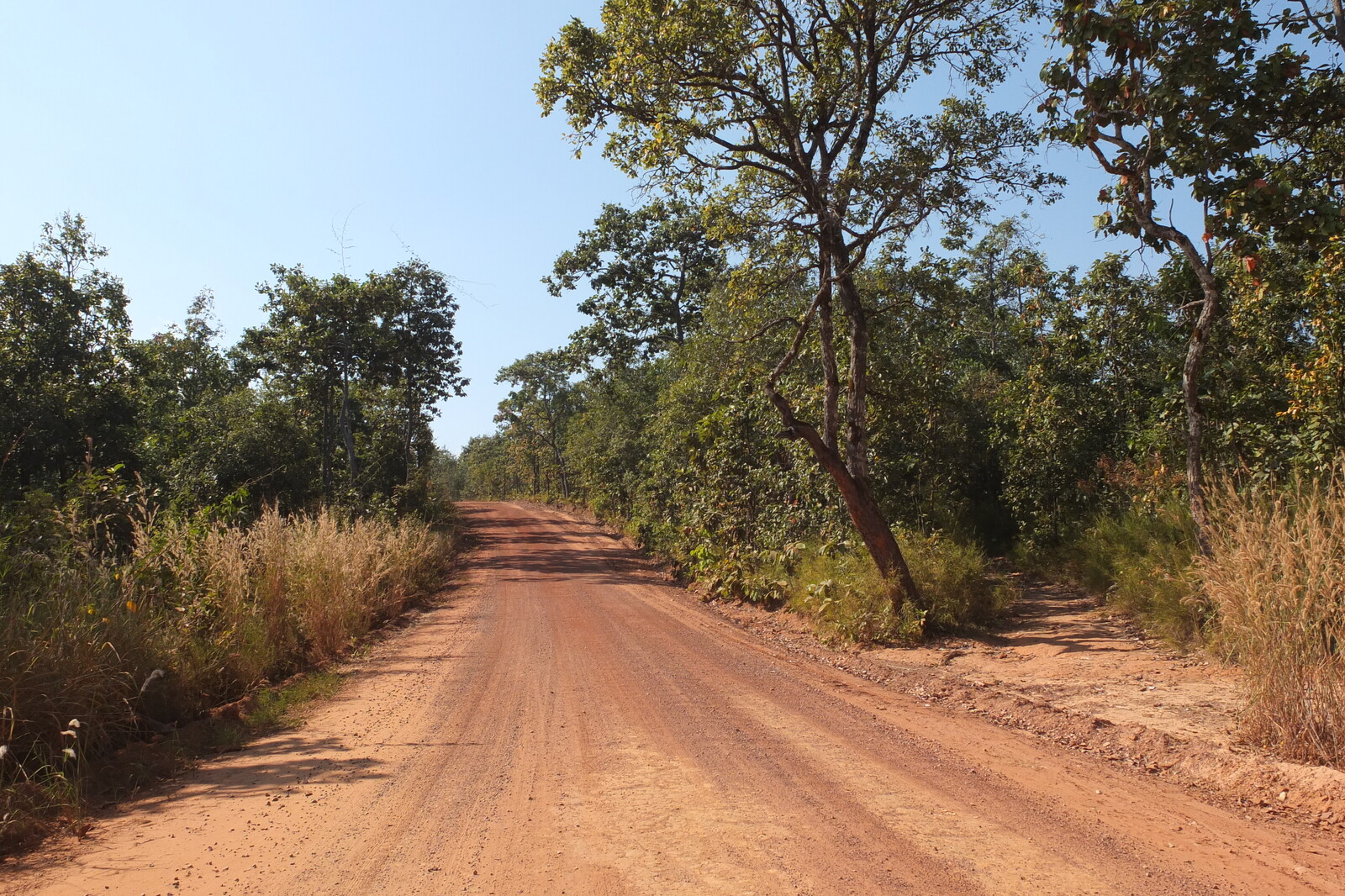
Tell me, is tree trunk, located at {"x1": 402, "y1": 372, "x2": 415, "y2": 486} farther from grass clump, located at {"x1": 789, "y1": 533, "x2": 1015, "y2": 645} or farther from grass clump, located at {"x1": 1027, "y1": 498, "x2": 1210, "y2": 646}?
grass clump, located at {"x1": 1027, "y1": 498, "x2": 1210, "y2": 646}

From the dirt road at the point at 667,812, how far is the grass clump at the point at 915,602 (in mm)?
2104

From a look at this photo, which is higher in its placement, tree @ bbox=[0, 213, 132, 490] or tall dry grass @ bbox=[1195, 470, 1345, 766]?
tree @ bbox=[0, 213, 132, 490]

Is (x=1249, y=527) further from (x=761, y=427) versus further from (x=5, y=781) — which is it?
(x=761, y=427)

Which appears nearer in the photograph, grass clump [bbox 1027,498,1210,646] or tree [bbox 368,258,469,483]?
grass clump [bbox 1027,498,1210,646]

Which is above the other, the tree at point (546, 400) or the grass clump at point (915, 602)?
the tree at point (546, 400)

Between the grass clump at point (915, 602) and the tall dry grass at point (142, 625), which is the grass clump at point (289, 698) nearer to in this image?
the tall dry grass at point (142, 625)

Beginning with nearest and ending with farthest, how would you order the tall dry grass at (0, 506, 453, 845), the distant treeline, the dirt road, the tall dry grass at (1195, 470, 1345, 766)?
the dirt road < the tall dry grass at (1195, 470, 1345, 766) < the tall dry grass at (0, 506, 453, 845) < the distant treeline

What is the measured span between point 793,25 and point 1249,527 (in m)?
9.45

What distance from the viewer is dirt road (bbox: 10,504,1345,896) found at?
3.71 m

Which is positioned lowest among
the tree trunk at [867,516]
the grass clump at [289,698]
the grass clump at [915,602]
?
the grass clump at [289,698]

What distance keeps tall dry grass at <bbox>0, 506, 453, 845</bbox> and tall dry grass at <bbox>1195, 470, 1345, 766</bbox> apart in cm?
737

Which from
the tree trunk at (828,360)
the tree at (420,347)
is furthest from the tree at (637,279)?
the tree trunk at (828,360)

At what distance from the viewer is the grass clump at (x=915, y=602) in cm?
973

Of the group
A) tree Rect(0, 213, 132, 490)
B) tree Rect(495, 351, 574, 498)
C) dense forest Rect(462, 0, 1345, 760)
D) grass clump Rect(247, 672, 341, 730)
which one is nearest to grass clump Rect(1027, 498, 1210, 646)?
dense forest Rect(462, 0, 1345, 760)
